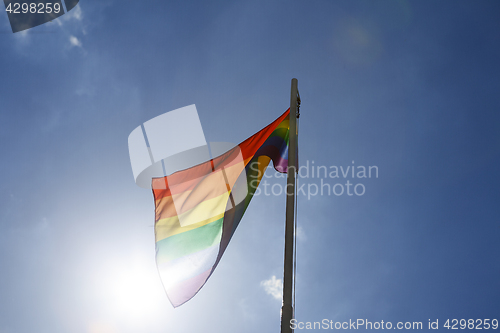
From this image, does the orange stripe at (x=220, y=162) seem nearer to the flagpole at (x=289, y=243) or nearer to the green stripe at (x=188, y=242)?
the green stripe at (x=188, y=242)

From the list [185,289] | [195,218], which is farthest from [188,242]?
[185,289]

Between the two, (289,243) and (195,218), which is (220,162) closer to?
(195,218)

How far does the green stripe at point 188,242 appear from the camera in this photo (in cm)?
1070

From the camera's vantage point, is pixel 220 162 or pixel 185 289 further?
pixel 220 162

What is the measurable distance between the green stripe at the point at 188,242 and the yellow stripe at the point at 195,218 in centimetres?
13

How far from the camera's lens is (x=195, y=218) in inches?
444

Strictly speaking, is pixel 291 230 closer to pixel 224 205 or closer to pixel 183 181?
pixel 224 205

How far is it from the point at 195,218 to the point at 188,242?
749 mm

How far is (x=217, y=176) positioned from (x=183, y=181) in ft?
3.66

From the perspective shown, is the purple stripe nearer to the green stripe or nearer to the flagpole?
the green stripe

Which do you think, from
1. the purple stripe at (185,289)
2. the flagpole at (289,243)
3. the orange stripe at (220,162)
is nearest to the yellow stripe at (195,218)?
the orange stripe at (220,162)

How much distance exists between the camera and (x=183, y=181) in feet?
39.5

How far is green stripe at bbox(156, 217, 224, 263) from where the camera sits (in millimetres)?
10703

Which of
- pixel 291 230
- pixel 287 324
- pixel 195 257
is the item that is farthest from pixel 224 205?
pixel 287 324
